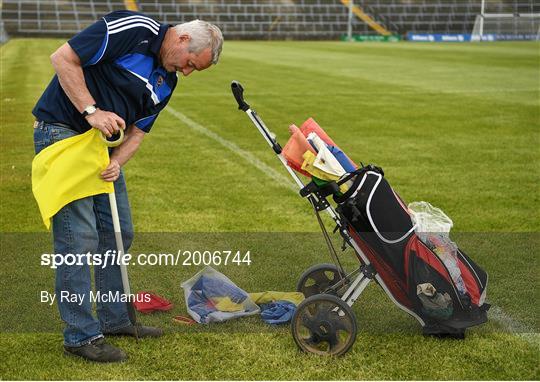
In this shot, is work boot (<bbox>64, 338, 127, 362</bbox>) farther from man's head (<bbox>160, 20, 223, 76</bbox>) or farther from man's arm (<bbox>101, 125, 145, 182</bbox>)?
man's head (<bbox>160, 20, 223, 76</bbox>)

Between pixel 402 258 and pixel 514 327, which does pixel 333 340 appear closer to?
pixel 402 258

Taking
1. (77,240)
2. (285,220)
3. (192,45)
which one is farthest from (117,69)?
(285,220)

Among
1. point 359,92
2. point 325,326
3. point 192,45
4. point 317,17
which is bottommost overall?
point 317,17

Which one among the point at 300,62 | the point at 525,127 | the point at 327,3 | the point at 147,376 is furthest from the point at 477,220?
the point at 327,3

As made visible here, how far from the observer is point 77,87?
4.42 metres

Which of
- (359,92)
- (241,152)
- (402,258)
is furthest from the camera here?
(359,92)

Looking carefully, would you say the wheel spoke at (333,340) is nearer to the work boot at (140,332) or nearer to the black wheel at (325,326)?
the black wheel at (325,326)

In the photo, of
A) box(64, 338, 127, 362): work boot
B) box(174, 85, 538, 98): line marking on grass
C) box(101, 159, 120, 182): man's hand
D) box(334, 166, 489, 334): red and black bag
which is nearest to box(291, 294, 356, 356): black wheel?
box(334, 166, 489, 334): red and black bag

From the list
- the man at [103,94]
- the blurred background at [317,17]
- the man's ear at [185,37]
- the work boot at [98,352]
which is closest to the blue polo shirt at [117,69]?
the man at [103,94]

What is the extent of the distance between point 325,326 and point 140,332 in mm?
1075

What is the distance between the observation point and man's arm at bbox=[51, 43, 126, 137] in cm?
437

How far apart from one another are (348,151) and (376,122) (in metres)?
3.14

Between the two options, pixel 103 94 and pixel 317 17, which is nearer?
pixel 103 94

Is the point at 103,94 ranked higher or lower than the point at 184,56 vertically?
lower
